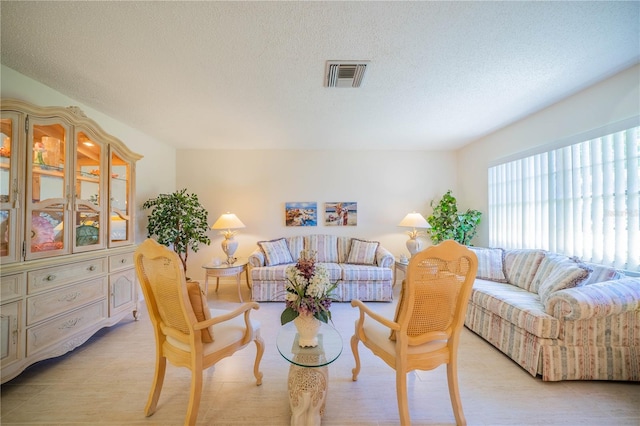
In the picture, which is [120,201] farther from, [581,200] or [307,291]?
[581,200]

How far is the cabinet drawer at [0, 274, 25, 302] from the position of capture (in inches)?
64.9

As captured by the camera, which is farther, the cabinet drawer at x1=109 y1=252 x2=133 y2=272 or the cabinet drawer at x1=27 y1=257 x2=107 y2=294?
the cabinet drawer at x1=109 y1=252 x2=133 y2=272

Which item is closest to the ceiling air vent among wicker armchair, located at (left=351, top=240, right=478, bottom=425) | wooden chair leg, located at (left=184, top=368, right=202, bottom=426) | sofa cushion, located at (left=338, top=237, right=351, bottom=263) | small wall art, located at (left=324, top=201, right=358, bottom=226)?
wicker armchair, located at (left=351, top=240, right=478, bottom=425)

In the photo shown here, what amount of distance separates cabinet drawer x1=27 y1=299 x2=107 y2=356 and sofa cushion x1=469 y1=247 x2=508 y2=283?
440cm

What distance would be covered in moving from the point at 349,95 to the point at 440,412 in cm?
283

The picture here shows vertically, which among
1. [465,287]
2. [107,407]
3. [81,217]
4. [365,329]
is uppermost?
[81,217]

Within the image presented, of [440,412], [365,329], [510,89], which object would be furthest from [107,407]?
[510,89]

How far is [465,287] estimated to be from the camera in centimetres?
141

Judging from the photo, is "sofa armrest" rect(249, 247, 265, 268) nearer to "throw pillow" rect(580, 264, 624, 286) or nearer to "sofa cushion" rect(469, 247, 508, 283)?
"sofa cushion" rect(469, 247, 508, 283)

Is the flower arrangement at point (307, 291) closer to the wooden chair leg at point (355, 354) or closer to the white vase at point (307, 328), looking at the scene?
the white vase at point (307, 328)

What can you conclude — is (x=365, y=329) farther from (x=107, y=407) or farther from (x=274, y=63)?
(x=274, y=63)

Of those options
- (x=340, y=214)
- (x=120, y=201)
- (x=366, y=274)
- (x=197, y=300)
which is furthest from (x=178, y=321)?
(x=340, y=214)

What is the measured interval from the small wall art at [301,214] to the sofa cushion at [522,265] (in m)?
3.03

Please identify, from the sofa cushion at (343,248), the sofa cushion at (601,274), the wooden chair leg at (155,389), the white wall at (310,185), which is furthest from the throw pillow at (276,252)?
the sofa cushion at (601,274)
